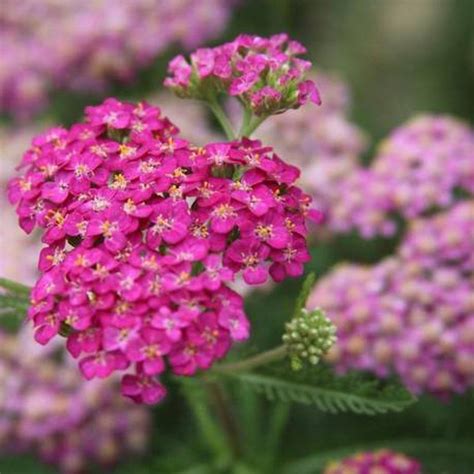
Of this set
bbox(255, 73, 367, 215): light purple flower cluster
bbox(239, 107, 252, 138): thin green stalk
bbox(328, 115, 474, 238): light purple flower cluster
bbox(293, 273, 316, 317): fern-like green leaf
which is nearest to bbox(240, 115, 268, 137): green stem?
bbox(239, 107, 252, 138): thin green stalk

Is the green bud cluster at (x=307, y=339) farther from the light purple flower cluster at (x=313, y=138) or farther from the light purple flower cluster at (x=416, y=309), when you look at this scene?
the light purple flower cluster at (x=313, y=138)

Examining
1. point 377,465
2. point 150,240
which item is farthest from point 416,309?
point 150,240

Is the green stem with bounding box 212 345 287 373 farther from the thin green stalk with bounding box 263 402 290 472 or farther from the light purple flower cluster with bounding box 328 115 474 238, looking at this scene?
the light purple flower cluster with bounding box 328 115 474 238

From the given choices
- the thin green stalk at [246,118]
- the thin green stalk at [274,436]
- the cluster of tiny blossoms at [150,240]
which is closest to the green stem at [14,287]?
the cluster of tiny blossoms at [150,240]

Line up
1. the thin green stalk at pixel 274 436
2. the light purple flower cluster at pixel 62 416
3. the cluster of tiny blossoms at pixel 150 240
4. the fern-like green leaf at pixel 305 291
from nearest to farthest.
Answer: the cluster of tiny blossoms at pixel 150 240 < the fern-like green leaf at pixel 305 291 < the thin green stalk at pixel 274 436 < the light purple flower cluster at pixel 62 416

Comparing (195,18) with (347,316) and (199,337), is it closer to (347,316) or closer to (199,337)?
(347,316)

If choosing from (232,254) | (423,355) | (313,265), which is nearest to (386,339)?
(423,355)

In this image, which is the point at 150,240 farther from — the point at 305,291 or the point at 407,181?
the point at 407,181
